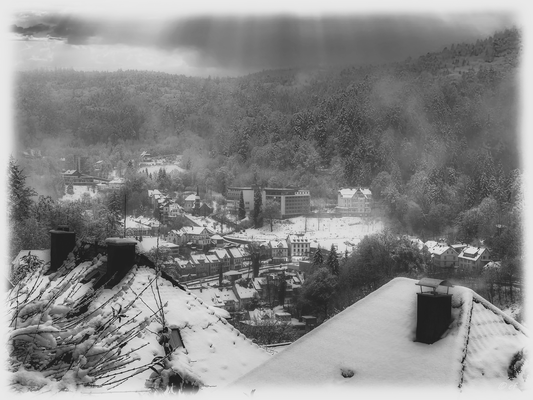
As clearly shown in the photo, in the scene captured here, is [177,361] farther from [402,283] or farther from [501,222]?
[501,222]

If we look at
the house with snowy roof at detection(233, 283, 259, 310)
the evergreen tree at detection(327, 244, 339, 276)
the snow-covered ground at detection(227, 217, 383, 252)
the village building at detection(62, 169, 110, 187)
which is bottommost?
the house with snowy roof at detection(233, 283, 259, 310)

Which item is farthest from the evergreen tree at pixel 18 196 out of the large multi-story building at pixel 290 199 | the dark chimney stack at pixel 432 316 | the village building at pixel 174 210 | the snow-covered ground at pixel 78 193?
the dark chimney stack at pixel 432 316

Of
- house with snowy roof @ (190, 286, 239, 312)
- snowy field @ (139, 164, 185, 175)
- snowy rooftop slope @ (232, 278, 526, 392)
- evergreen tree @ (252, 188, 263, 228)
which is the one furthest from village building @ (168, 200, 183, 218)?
snowy rooftop slope @ (232, 278, 526, 392)

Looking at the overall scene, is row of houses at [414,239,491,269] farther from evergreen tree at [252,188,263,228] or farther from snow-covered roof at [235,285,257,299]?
snow-covered roof at [235,285,257,299]

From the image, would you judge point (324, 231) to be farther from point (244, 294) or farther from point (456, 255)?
point (244, 294)

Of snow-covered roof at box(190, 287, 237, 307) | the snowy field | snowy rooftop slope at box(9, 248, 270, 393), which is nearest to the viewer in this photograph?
snowy rooftop slope at box(9, 248, 270, 393)

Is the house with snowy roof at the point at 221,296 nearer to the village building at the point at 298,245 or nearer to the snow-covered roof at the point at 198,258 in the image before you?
the snow-covered roof at the point at 198,258
